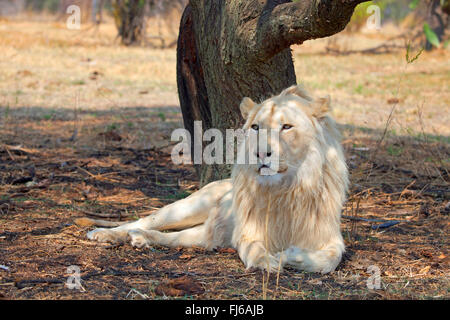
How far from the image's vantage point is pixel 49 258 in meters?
4.35

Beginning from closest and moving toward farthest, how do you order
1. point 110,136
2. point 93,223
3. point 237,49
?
point 237,49
point 93,223
point 110,136

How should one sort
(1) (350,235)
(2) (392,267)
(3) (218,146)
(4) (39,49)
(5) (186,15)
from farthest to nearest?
(4) (39,49)
(5) (186,15)
(3) (218,146)
(1) (350,235)
(2) (392,267)

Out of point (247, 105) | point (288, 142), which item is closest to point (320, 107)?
point (288, 142)

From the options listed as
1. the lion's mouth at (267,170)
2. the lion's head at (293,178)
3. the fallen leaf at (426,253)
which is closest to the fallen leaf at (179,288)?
the lion's head at (293,178)

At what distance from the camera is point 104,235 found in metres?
4.84

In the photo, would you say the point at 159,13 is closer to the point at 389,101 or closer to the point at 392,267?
the point at 389,101

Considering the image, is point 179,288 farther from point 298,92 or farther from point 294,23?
point 294,23

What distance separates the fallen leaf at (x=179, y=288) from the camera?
365 cm

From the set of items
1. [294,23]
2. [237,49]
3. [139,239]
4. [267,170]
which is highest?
[294,23]

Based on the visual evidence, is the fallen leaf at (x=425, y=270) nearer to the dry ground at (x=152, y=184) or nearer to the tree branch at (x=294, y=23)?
the dry ground at (x=152, y=184)

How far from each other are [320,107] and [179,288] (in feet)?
5.20

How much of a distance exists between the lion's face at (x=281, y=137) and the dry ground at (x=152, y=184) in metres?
0.66

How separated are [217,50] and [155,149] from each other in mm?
2975

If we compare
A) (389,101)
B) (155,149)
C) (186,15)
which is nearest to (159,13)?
(389,101)
